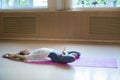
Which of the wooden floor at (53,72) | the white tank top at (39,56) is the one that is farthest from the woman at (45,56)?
the wooden floor at (53,72)

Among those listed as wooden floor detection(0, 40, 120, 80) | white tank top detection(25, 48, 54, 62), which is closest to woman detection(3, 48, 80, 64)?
white tank top detection(25, 48, 54, 62)

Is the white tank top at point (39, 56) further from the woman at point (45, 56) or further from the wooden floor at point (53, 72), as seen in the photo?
the wooden floor at point (53, 72)

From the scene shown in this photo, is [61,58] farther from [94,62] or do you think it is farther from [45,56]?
[94,62]

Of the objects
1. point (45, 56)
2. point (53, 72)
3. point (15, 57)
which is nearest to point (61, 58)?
point (45, 56)

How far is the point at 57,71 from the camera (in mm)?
2512

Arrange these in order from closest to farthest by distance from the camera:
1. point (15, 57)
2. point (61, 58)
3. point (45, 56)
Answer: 1. point (61, 58)
2. point (45, 56)
3. point (15, 57)

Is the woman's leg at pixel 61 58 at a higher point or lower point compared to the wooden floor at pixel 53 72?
higher

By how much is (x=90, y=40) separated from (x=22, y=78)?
239 centimetres

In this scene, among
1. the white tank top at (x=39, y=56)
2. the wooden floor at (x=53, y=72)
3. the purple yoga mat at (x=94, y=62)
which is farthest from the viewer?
the white tank top at (x=39, y=56)

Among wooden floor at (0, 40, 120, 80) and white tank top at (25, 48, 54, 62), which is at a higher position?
white tank top at (25, 48, 54, 62)

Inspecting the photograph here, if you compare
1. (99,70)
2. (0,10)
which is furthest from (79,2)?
(99,70)

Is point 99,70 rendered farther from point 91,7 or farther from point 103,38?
point 91,7

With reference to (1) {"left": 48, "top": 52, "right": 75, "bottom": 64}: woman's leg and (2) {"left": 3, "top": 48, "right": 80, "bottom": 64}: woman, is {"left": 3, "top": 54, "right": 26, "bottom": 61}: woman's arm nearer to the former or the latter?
(2) {"left": 3, "top": 48, "right": 80, "bottom": 64}: woman

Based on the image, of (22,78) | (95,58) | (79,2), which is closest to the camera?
(22,78)
